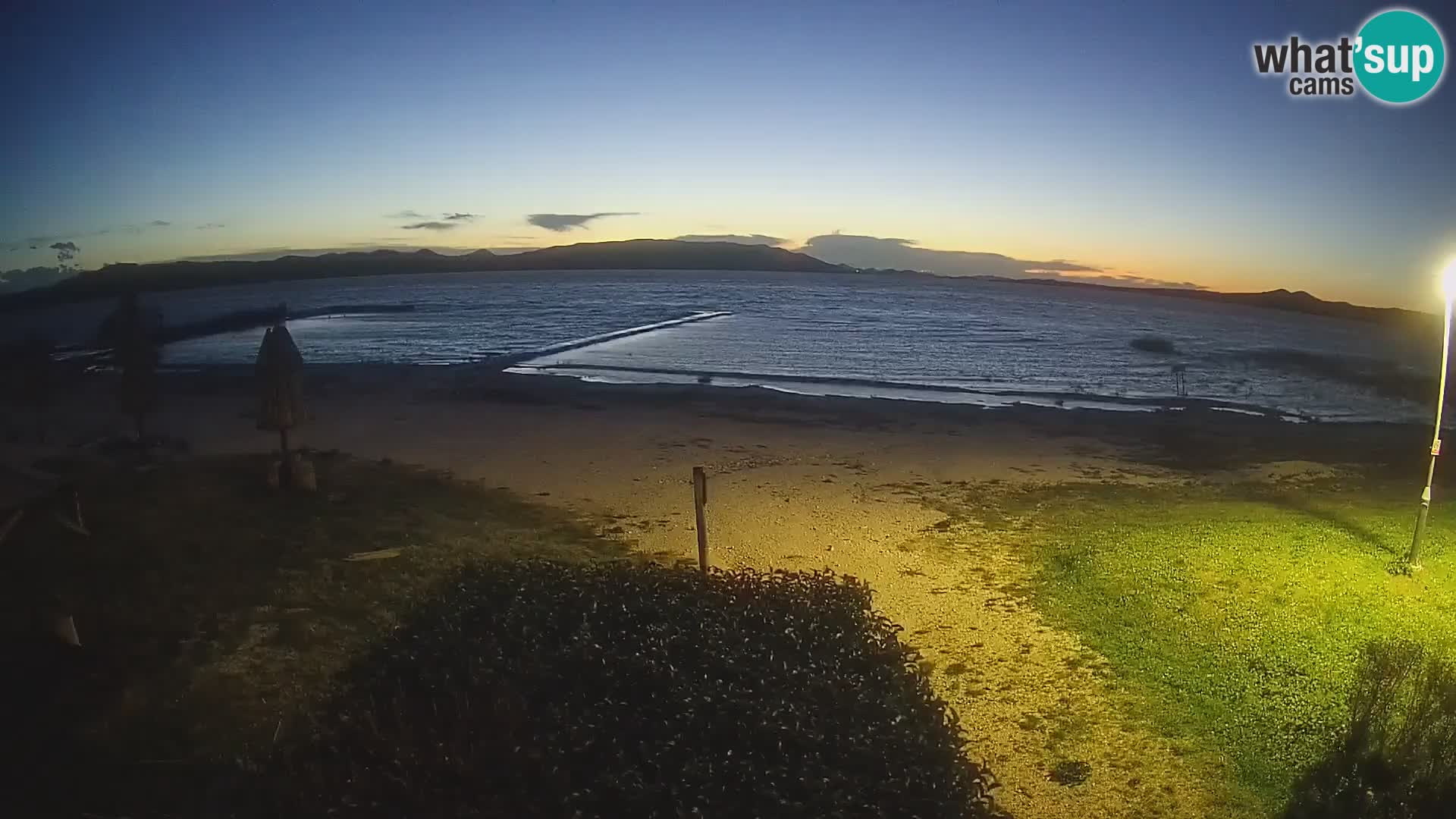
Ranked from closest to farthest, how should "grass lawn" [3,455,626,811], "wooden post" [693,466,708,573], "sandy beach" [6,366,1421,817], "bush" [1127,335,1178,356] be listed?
"grass lawn" [3,455,626,811] → "sandy beach" [6,366,1421,817] → "wooden post" [693,466,708,573] → "bush" [1127,335,1178,356]

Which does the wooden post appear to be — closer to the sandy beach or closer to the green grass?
the sandy beach

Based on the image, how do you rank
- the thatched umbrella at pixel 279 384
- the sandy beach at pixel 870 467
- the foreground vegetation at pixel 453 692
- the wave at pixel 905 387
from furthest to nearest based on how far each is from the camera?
the wave at pixel 905 387
the thatched umbrella at pixel 279 384
the sandy beach at pixel 870 467
the foreground vegetation at pixel 453 692

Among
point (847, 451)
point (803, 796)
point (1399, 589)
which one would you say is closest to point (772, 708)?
point (803, 796)

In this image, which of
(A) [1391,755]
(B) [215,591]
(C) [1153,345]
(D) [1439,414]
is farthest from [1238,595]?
(C) [1153,345]

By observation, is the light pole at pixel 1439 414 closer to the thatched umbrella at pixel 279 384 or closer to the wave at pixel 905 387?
the thatched umbrella at pixel 279 384

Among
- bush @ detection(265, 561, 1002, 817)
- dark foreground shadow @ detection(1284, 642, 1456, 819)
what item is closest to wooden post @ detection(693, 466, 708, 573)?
bush @ detection(265, 561, 1002, 817)

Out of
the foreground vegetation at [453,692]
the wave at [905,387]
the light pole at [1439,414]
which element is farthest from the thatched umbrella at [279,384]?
the wave at [905,387]

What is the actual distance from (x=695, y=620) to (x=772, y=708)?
1.64 meters

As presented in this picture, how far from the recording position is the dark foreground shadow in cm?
591

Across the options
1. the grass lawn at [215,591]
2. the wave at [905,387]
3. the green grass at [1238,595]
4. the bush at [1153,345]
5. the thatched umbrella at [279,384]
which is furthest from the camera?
the bush at [1153,345]

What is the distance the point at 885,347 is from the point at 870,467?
38810 mm

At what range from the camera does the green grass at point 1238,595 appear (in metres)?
8.08

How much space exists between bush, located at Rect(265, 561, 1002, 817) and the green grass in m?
3.01

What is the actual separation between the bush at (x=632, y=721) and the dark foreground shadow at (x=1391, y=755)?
2.53 m
